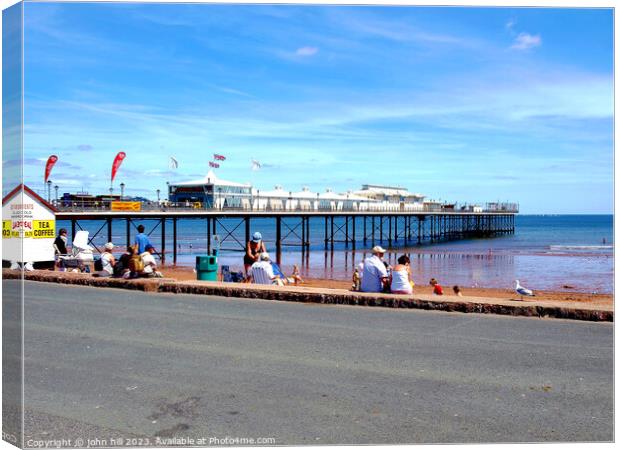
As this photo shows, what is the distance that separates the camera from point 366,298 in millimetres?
8805

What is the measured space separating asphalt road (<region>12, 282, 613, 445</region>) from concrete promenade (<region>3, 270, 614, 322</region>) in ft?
0.68

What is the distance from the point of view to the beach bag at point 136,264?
39.3 feet

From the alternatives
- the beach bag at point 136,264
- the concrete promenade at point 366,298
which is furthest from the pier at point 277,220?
the concrete promenade at point 366,298

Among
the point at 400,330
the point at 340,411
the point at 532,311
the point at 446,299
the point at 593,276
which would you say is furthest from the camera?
the point at 593,276

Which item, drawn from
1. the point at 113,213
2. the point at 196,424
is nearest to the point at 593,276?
the point at 113,213

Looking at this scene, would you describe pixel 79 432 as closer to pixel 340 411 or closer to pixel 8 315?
pixel 8 315

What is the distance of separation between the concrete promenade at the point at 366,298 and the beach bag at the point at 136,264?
0.80 meters

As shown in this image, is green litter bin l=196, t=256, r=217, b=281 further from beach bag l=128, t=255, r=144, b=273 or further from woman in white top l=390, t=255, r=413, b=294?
woman in white top l=390, t=255, r=413, b=294

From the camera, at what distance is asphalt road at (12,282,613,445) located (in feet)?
13.5

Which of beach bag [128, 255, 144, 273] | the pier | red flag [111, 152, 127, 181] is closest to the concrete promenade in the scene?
beach bag [128, 255, 144, 273]

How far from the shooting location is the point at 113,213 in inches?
1439

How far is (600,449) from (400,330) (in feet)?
10.7

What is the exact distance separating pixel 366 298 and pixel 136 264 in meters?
5.02

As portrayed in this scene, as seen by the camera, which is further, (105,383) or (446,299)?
(446,299)
